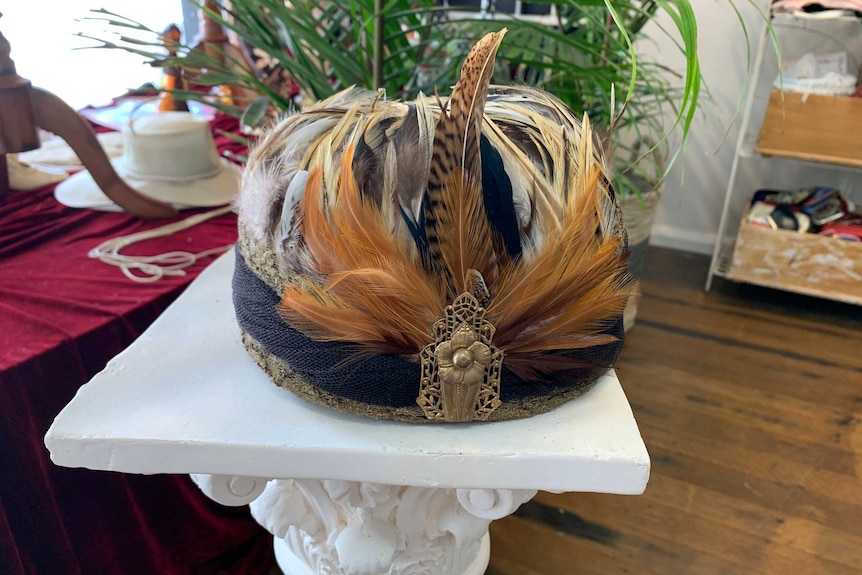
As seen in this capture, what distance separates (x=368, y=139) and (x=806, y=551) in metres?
1.07

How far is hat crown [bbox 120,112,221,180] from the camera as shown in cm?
98

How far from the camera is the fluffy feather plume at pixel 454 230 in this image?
0.46 meters

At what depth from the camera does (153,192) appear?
1.00 m

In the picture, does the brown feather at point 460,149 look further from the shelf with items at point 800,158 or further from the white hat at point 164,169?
the shelf with items at point 800,158

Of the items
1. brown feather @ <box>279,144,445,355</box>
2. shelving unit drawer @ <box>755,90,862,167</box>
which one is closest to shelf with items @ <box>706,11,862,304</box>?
shelving unit drawer @ <box>755,90,862,167</box>

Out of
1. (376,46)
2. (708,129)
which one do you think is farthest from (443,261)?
(708,129)

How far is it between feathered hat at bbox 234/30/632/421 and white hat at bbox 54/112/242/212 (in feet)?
1.77

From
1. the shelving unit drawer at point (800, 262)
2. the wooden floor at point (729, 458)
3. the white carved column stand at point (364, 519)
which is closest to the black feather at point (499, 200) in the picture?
the white carved column stand at point (364, 519)

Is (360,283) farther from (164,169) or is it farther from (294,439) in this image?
(164,169)

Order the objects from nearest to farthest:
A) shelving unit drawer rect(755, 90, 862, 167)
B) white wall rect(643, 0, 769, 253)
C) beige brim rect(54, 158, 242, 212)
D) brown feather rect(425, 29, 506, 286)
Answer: brown feather rect(425, 29, 506, 286) < beige brim rect(54, 158, 242, 212) < shelving unit drawer rect(755, 90, 862, 167) < white wall rect(643, 0, 769, 253)

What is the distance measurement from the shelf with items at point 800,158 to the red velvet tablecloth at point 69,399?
55.8 inches

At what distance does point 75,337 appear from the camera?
68 centimetres

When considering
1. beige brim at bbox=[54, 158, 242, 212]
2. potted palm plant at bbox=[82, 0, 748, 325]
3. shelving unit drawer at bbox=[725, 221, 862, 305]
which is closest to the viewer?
potted palm plant at bbox=[82, 0, 748, 325]

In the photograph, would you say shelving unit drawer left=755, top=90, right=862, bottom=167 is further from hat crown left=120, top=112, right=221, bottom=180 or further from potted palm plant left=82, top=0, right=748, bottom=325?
hat crown left=120, top=112, right=221, bottom=180
